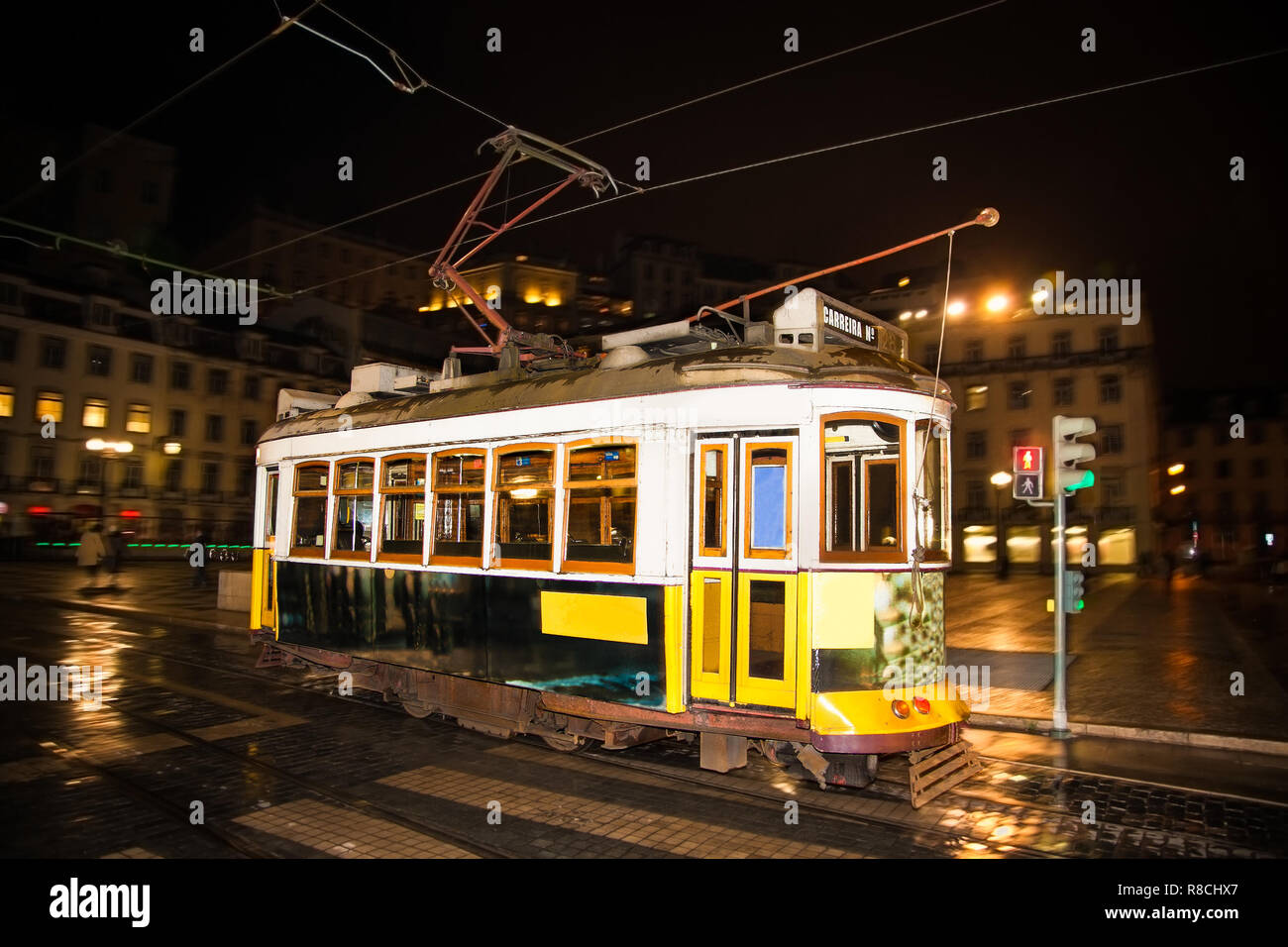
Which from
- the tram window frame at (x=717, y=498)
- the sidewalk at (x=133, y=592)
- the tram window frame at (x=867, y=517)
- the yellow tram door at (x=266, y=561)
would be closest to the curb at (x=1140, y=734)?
the tram window frame at (x=867, y=517)

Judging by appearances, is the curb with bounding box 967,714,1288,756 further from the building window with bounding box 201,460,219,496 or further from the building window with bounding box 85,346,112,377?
the building window with bounding box 201,460,219,496

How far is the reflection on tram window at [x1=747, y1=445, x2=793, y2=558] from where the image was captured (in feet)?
21.0

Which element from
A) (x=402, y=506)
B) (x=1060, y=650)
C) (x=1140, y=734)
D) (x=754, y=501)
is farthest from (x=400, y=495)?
(x=1140, y=734)

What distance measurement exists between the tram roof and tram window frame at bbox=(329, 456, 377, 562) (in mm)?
1320

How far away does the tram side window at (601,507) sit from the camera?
6965 mm

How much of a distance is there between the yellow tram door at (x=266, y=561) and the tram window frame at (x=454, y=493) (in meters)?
3.89

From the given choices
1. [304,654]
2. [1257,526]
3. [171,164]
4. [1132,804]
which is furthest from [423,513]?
[1257,526]

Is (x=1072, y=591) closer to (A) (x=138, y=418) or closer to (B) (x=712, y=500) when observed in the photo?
(B) (x=712, y=500)

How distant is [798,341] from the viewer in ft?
23.1

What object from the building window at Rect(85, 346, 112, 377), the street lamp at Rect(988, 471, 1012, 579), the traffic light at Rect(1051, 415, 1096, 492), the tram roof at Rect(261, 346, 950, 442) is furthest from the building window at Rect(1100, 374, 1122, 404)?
the building window at Rect(85, 346, 112, 377)

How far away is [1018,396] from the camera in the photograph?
47000mm

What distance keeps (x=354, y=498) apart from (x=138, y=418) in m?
44.1

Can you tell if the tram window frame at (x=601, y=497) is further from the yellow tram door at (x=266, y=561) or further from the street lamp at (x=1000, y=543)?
the street lamp at (x=1000, y=543)
